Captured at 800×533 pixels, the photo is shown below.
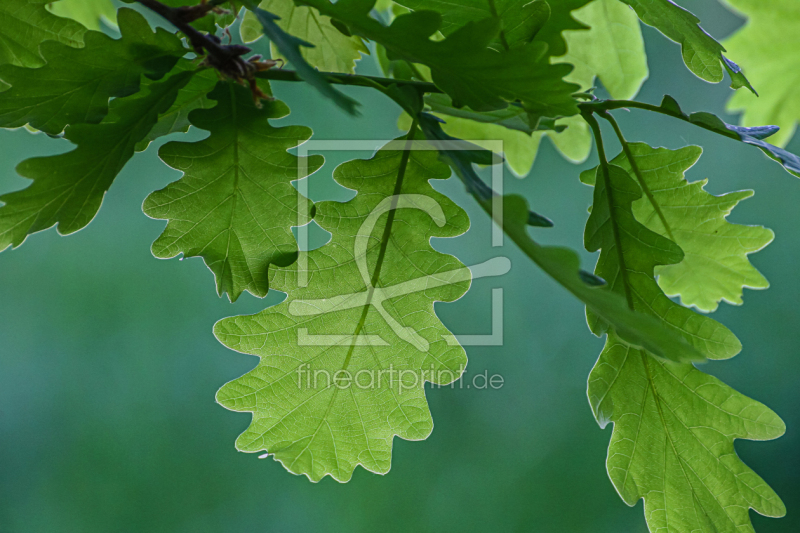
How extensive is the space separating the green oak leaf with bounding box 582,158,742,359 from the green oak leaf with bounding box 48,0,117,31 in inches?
22.7

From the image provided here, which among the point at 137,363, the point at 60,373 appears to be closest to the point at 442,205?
the point at 137,363

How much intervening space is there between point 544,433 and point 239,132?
3.14 metres

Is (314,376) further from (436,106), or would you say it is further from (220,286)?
(436,106)

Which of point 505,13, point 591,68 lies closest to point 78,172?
point 505,13

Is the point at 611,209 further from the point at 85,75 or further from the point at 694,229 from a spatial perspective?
the point at 85,75

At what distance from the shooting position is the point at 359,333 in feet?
1.72

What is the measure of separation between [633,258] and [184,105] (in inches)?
14.0

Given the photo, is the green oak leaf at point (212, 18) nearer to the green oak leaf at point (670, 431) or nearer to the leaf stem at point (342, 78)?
the leaf stem at point (342, 78)

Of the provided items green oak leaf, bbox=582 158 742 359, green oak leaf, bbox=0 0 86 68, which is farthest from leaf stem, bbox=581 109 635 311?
green oak leaf, bbox=0 0 86 68

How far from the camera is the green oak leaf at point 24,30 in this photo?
1.64 feet

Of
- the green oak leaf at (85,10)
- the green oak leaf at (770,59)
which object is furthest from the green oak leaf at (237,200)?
the green oak leaf at (770,59)

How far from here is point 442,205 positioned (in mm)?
510

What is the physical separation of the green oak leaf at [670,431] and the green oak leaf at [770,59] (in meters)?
0.63

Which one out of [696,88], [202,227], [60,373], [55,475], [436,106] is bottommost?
[55,475]
